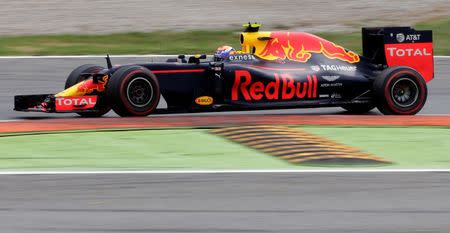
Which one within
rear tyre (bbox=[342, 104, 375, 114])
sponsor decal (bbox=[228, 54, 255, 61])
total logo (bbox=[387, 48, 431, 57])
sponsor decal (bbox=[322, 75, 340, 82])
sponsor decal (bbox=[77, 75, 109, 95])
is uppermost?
sponsor decal (bbox=[228, 54, 255, 61])

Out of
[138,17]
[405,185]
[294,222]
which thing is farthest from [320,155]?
[138,17]

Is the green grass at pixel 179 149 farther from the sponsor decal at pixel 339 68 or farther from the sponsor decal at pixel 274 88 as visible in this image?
the sponsor decal at pixel 339 68

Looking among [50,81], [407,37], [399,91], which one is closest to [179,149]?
[399,91]

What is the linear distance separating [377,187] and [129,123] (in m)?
4.39

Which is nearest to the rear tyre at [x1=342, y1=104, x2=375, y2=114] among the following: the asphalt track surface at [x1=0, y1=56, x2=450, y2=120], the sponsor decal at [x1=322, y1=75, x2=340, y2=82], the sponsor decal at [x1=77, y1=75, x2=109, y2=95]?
the asphalt track surface at [x1=0, y1=56, x2=450, y2=120]

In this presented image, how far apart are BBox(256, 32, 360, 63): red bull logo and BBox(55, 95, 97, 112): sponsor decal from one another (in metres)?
2.25

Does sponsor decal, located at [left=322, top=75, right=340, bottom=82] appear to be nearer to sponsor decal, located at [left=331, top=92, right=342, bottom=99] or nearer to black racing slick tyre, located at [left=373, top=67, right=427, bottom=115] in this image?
sponsor decal, located at [left=331, top=92, right=342, bottom=99]

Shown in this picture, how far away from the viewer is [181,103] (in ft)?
44.9

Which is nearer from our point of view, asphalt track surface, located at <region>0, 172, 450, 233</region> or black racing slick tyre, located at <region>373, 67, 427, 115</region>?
asphalt track surface, located at <region>0, 172, 450, 233</region>

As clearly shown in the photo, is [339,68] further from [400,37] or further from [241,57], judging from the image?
[241,57]

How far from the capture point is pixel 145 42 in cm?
2292

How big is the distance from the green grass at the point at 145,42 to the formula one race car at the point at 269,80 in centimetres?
676

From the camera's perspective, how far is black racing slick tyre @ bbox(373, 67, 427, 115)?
14328 millimetres

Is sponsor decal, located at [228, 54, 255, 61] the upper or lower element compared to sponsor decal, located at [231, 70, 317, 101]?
upper
